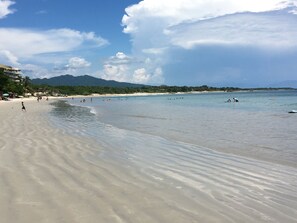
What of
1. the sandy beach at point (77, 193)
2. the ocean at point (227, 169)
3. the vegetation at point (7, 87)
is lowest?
the ocean at point (227, 169)

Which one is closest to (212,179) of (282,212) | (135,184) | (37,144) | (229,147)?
(135,184)

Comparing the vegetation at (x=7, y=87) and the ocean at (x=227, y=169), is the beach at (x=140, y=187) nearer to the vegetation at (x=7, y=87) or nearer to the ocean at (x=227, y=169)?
the ocean at (x=227, y=169)

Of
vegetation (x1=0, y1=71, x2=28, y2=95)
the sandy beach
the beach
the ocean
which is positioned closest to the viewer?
the sandy beach

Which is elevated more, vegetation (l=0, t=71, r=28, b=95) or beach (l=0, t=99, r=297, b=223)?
vegetation (l=0, t=71, r=28, b=95)

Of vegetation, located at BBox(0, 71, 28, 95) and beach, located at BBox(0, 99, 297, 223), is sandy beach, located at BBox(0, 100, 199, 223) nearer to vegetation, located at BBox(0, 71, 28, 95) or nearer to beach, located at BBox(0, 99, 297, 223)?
beach, located at BBox(0, 99, 297, 223)

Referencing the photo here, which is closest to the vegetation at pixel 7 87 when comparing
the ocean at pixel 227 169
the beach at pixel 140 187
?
the ocean at pixel 227 169

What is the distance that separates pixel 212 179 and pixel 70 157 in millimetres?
4881

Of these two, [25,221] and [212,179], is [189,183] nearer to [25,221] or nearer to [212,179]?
[212,179]

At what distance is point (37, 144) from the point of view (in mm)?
13828

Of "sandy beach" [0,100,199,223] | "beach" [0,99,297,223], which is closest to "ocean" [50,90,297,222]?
"beach" [0,99,297,223]

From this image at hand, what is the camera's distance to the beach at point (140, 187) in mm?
5723

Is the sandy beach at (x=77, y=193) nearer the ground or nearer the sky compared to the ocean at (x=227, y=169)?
nearer the sky

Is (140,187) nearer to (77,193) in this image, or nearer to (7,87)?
(77,193)

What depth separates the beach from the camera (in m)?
5.72
